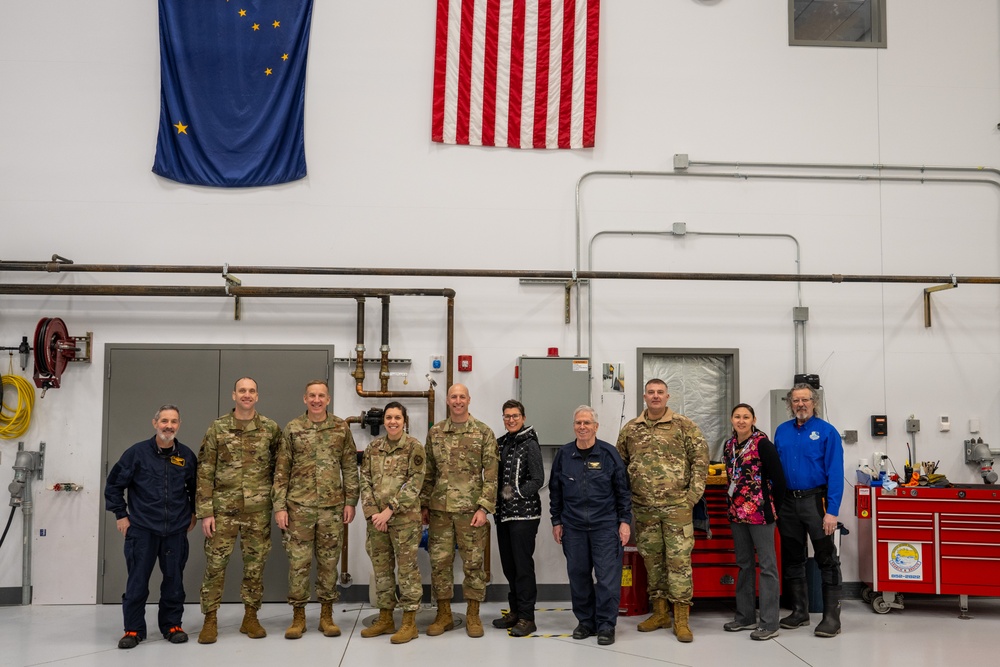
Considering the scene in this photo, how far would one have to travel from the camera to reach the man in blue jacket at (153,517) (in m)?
5.19

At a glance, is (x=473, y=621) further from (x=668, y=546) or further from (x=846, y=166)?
(x=846, y=166)

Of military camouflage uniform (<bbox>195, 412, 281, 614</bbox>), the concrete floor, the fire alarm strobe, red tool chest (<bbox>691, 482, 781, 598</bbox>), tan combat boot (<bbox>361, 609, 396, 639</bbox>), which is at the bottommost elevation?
the concrete floor

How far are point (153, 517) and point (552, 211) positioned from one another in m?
4.05

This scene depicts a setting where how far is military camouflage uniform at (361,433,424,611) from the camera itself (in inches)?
208

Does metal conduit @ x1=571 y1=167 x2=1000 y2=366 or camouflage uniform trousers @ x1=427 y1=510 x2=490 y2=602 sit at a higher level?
metal conduit @ x1=571 y1=167 x2=1000 y2=366

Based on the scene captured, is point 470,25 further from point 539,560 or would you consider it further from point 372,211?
point 539,560

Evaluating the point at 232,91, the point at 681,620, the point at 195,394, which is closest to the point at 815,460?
the point at 681,620

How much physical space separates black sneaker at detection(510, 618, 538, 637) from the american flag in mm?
4015

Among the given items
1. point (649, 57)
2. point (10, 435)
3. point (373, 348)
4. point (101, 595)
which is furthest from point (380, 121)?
point (101, 595)

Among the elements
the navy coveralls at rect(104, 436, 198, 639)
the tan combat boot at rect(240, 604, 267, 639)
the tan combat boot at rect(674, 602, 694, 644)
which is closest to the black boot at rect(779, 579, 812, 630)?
the tan combat boot at rect(674, 602, 694, 644)

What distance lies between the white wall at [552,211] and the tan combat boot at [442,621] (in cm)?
110

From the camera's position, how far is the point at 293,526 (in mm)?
5312

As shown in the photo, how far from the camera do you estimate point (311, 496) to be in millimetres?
5312

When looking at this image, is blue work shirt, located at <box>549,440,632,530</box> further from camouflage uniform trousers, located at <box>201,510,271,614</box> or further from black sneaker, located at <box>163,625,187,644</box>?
black sneaker, located at <box>163,625,187,644</box>
